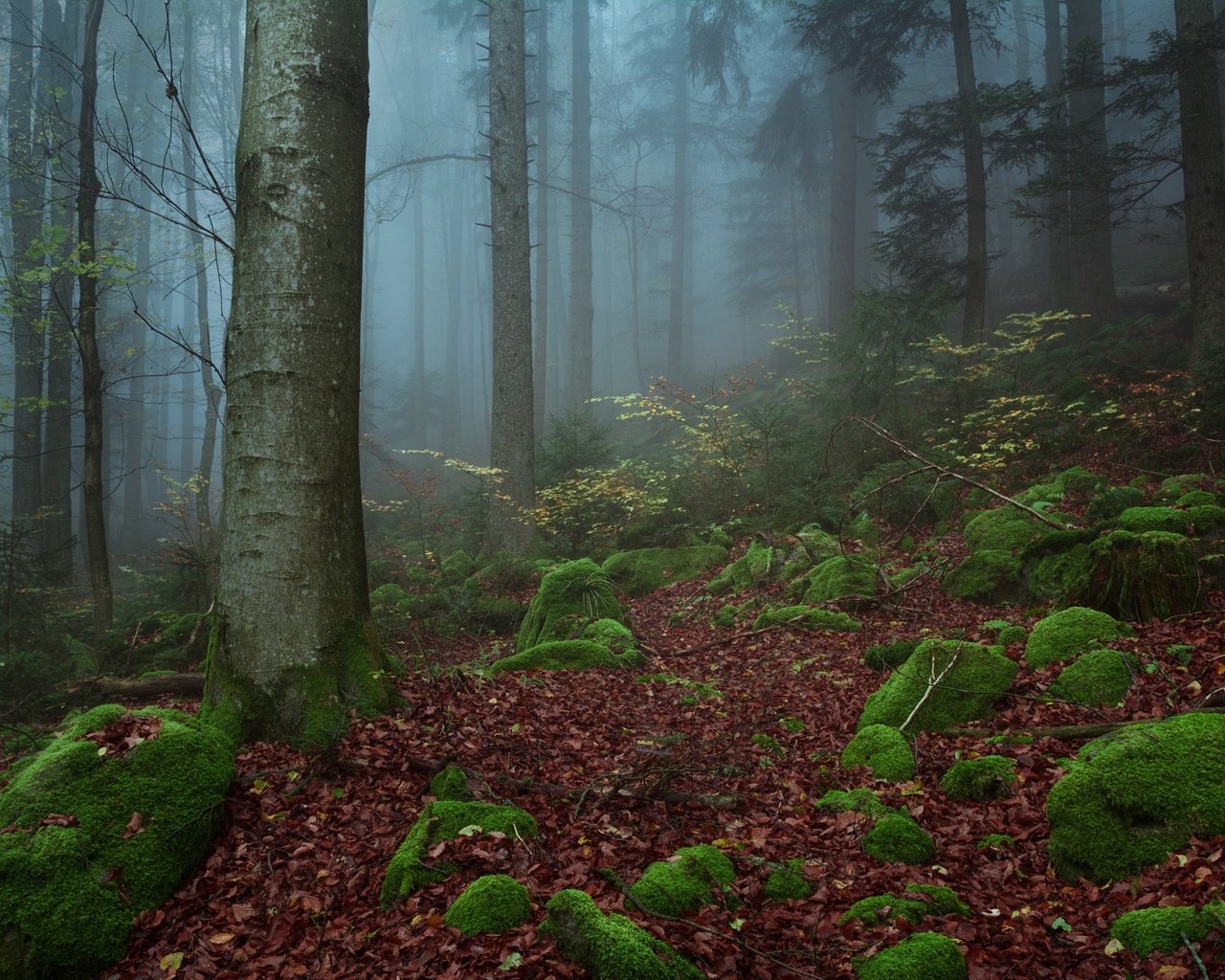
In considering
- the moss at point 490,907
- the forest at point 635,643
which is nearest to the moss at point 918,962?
the forest at point 635,643

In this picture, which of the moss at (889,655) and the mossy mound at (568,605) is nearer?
the moss at (889,655)

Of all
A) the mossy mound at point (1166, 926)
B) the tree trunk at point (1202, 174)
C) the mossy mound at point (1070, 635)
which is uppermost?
the tree trunk at point (1202, 174)

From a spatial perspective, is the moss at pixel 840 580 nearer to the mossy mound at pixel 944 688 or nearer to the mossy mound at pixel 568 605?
the mossy mound at pixel 568 605

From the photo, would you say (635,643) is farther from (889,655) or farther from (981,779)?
(981,779)

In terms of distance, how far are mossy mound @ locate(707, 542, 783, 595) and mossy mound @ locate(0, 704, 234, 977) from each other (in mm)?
6503

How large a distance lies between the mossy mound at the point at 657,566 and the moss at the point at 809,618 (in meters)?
2.56

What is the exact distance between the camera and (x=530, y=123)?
115 feet

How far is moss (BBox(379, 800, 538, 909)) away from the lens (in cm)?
324

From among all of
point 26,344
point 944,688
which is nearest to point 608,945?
point 944,688

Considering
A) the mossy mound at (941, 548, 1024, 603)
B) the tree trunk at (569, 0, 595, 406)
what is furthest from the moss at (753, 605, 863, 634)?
the tree trunk at (569, 0, 595, 406)

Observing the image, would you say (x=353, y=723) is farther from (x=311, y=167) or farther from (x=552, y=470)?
(x=552, y=470)

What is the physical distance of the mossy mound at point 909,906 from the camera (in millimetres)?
3020

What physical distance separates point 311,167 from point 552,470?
924 centimetres

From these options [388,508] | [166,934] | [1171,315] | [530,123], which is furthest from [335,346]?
[530,123]
